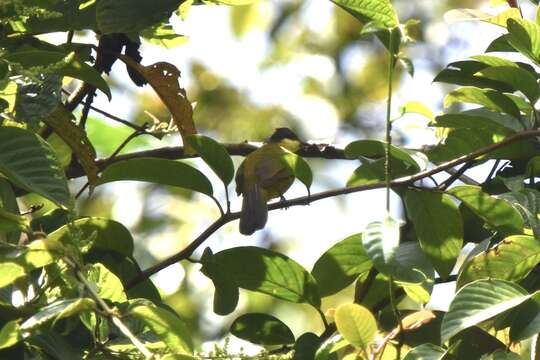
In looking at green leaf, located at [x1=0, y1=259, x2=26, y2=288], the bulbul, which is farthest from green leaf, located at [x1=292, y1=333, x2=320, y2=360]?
the bulbul

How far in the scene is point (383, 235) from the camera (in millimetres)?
1121

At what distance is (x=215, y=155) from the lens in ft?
4.95

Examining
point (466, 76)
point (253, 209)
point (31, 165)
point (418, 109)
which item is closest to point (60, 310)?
point (31, 165)

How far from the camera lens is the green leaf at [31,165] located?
118cm

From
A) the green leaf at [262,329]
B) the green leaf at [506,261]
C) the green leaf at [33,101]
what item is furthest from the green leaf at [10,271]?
the green leaf at [506,261]

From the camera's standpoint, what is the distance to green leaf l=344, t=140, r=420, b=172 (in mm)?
1439

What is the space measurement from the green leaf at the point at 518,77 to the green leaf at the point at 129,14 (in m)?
0.52

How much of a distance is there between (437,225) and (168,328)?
20.9 inches

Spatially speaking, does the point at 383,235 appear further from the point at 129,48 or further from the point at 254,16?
the point at 254,16

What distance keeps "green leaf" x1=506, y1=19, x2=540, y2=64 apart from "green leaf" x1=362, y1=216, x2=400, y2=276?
0.56 m

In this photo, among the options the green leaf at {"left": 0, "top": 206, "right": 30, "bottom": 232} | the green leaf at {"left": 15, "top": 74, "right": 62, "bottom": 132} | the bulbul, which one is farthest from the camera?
the bulbul

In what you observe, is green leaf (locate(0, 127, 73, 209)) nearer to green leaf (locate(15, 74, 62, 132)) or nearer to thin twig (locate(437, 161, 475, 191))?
green leaf (locate(15, 74, 62, 132))

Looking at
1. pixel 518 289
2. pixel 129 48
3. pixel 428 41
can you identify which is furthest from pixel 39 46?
pixel 428 41

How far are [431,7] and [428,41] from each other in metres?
0.20
